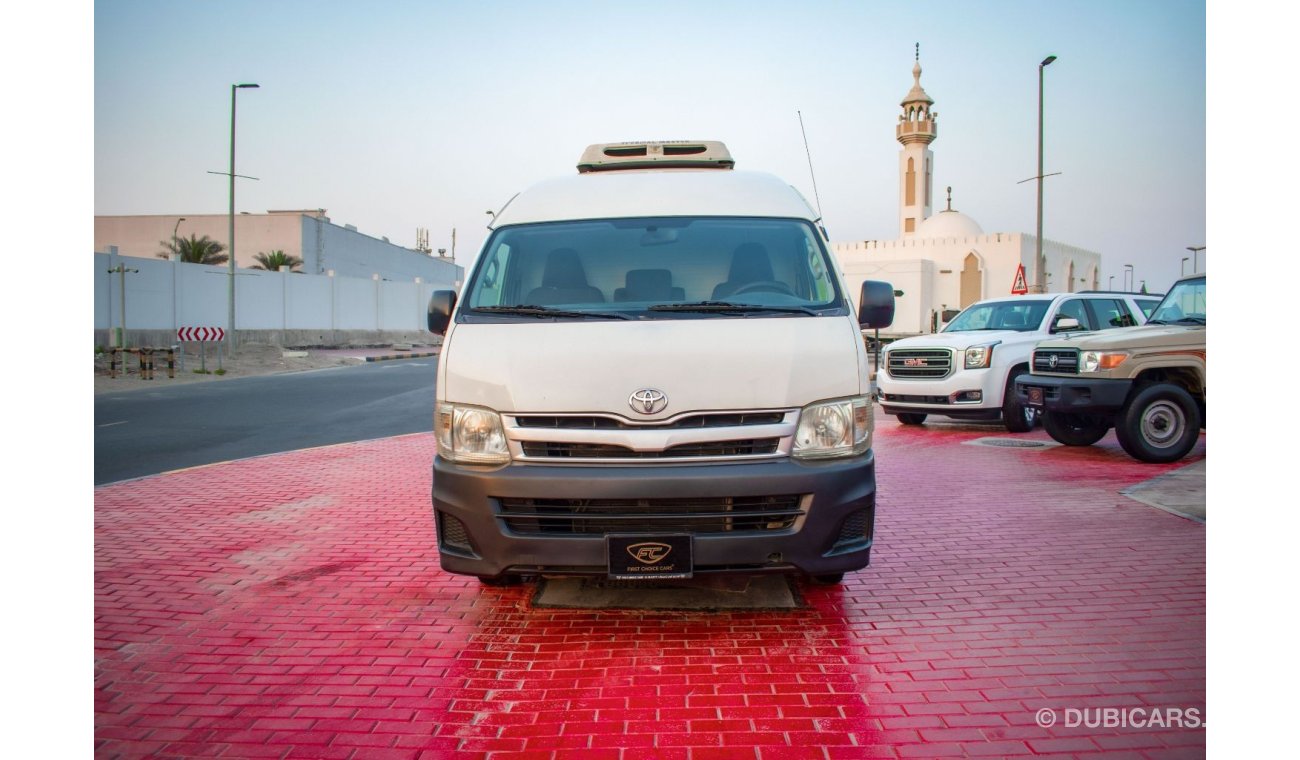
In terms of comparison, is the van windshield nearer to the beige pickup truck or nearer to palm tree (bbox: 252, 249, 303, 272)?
the beige pickup truck

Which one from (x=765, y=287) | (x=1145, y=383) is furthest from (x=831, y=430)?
(x=1145, y=383)

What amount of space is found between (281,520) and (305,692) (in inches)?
142

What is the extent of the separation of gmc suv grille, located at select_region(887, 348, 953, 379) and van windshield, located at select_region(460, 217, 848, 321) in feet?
25.7

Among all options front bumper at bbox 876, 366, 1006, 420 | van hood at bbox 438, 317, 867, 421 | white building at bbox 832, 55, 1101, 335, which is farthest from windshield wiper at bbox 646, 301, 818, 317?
white building at bbox 832, 55, 1101, 335

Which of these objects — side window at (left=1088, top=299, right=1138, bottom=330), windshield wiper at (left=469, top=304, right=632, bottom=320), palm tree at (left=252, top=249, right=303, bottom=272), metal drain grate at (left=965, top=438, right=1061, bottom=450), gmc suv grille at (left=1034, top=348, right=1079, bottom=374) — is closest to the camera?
windshield wiper at (left=469, top=304, right=632, bottom=320)

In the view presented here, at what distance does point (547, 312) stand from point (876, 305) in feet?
6.02

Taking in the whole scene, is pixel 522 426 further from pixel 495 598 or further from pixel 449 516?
pixel 495 598

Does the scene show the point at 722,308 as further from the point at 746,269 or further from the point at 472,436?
the point at 472,436

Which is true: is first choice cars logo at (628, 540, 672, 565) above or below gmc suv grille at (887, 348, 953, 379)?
below

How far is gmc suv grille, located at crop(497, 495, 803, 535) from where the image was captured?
3922 mm

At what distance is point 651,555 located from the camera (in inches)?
154

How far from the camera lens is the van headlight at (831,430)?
13.2 ft

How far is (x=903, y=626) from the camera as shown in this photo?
176 inches

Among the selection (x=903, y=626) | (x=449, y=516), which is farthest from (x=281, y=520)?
(x=903, y=626)
